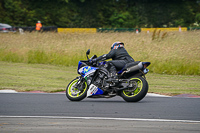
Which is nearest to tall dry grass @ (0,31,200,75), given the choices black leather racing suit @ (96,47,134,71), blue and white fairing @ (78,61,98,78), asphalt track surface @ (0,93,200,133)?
asphalt track surface @ (0,93,200,133)

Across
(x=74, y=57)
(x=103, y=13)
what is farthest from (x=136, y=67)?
(x=103, y=13)

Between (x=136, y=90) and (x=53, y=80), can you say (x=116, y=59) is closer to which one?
(x=136, y=90)

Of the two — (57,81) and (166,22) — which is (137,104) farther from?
(166,22)

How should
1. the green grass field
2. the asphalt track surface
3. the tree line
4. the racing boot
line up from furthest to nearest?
1. the tree line
2. the green grass field
3. the racing boot
4. the asphalt track surface

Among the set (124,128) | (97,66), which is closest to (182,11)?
(97,66)

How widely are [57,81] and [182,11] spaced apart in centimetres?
3814

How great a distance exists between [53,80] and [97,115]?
7.00 m

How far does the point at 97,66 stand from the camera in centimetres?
909

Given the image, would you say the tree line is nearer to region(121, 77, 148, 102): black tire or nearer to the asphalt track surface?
the asphalt track surface

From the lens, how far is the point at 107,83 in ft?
28.9

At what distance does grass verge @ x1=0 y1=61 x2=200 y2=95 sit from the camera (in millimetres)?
11656

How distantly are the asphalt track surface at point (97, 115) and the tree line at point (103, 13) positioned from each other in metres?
34.4

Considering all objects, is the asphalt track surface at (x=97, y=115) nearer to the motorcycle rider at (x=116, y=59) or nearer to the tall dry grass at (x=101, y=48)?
the motorcycle rider at (x=116, y=59)

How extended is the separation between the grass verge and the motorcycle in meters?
2.21
